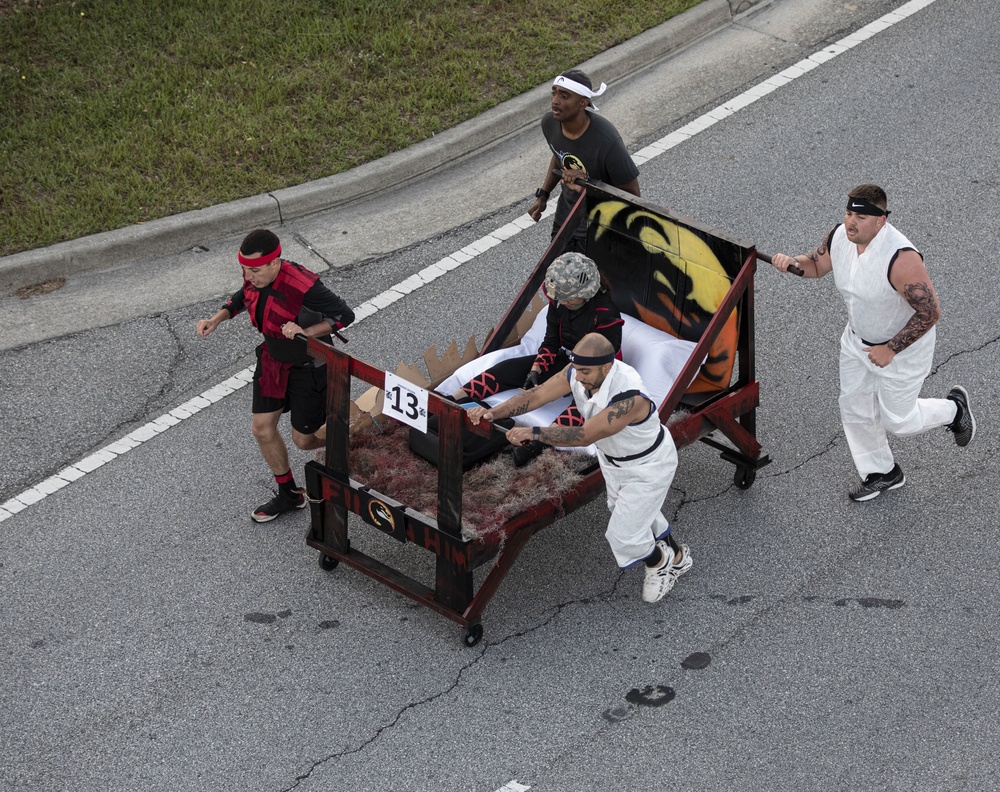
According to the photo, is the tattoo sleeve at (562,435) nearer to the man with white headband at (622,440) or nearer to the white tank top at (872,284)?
the man with white headband at (622,440)

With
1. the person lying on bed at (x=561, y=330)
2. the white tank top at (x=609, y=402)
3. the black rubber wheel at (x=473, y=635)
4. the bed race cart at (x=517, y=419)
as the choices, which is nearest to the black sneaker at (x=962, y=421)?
the bed race cart at (x=517, y=419)

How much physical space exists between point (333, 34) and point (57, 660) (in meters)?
5.71

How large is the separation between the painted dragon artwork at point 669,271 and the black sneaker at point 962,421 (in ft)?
3.86

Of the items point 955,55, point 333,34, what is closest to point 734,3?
point 955,55

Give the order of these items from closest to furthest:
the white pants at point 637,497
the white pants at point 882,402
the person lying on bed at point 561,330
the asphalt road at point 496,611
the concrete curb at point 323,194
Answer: the asphalt road at point 496,611 < the white pants at point 637,497 < the person lying on bed at point 561,330 < the white pants at point 882,402 < the concrete curb at point 323,194

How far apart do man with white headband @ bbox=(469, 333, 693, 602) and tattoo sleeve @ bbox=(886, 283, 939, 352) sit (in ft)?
3.96

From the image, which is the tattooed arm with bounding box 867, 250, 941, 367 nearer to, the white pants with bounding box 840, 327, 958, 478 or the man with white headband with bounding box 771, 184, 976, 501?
the man with white headband with bounding box 771, 184, 976, 501

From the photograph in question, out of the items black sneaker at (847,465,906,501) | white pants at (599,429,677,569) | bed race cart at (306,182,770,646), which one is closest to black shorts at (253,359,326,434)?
bed race cart at (306,182,770,646)

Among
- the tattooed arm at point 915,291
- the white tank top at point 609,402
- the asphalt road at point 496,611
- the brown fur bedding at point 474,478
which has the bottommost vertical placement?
the asphalt road at point 496,611

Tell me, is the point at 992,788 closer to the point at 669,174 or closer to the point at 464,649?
the point at 464,649

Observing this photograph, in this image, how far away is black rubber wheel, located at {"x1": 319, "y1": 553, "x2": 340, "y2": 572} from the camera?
636 cm

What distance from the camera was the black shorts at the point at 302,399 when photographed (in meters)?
6.35

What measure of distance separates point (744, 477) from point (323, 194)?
3.84 m

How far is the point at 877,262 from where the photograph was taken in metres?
5.95
